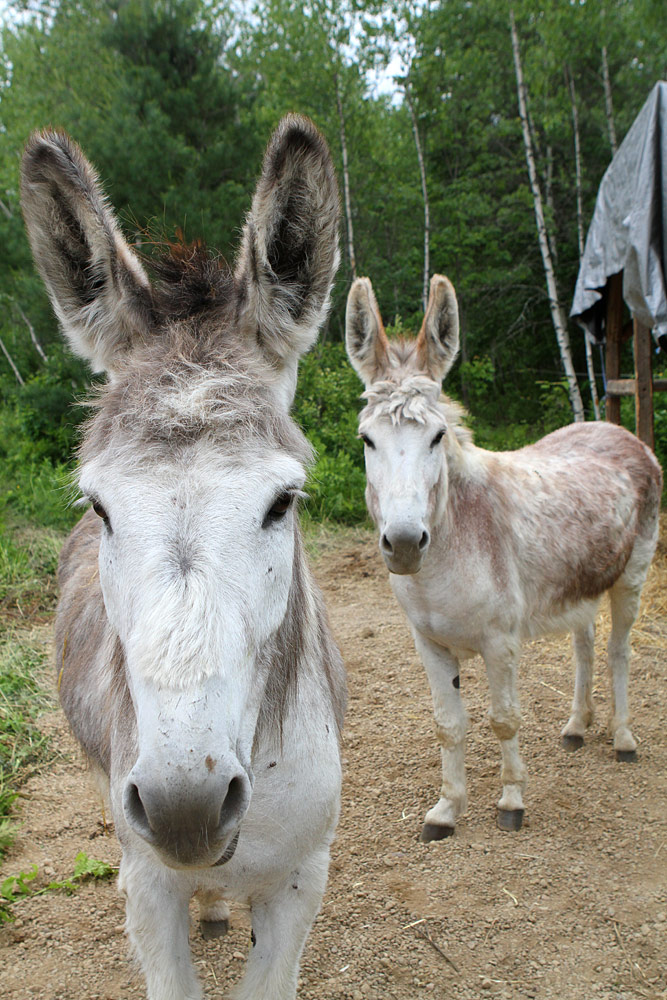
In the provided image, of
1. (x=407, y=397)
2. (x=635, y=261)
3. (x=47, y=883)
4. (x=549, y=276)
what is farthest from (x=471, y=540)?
(x=549, y=276)

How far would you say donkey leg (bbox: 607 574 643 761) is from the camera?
395 cm

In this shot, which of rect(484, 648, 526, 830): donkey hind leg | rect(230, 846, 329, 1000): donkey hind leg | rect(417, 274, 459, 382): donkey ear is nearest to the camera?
rect(230, 846, 329, 1000): donkey hind leg

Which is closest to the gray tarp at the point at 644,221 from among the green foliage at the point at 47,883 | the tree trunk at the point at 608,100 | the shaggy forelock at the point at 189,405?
the shaggy forelock at the point at 189,405

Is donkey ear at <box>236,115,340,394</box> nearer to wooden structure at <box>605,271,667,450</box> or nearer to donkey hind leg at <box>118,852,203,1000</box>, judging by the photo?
donkey hind leg at <box>118,852,203,1000</box>

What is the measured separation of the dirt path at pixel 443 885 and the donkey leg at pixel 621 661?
0.12m

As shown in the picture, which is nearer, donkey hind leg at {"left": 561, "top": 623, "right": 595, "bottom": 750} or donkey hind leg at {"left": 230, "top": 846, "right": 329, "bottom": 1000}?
donkey hind leg at {"left": 230, "top": 846, "right": 329, "bottom": 1000}

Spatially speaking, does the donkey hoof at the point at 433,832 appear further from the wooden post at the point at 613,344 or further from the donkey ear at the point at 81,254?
the wooden post at the point at 613,344

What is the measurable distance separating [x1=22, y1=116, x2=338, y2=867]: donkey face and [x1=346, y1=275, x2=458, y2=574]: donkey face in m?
1.31

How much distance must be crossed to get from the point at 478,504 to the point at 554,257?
1636cm

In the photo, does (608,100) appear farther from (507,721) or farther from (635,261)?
(507,721)

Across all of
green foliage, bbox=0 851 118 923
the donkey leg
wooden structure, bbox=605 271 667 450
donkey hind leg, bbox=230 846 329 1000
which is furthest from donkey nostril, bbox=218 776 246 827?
wooden structure, bbox=605 271 667 450

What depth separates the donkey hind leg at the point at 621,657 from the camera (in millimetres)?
3949

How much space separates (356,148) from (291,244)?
17.7m

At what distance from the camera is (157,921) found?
1576mm
